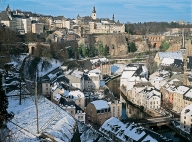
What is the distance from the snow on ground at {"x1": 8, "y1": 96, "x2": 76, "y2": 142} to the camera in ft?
20.6

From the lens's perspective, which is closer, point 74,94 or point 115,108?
point 115,108

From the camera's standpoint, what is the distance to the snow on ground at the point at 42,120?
628cm

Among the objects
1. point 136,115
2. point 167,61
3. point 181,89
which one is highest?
point 167,61

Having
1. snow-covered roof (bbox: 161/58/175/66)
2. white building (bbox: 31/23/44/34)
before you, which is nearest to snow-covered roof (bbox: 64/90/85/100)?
snow-covered roof (bbox: 161/58/175/66)

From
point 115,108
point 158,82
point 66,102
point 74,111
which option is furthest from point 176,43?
point 74,111

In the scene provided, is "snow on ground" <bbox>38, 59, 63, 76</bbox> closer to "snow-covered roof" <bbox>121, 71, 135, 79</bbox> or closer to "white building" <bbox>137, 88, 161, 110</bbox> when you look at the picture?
"snow-covered roof" <bbox>121, 71, 135, 79</bbox>

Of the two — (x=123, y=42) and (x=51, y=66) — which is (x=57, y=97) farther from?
(x=123, y=42)

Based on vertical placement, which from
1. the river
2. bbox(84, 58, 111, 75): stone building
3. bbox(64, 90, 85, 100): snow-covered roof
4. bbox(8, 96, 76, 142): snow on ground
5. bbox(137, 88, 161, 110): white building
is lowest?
the river

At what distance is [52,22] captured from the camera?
34.9m

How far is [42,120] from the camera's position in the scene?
6.86m

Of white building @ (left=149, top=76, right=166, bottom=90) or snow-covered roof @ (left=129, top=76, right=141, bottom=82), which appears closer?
white building @ (left=149, top=76, right=166, bottom=90)

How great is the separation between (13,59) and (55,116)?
1091cm

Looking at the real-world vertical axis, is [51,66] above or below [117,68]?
above

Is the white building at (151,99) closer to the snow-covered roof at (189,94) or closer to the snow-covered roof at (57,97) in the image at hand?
the snow-covered roof at (189,94)
